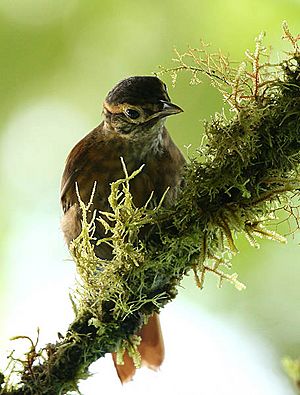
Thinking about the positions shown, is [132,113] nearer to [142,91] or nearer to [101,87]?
[142,91]

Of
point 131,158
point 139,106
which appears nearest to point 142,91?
point 139,106

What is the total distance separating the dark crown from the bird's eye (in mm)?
36

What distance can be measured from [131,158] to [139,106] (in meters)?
0.22

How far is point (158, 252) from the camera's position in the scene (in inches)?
87.6

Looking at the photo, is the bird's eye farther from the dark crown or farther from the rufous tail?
the rufous tail

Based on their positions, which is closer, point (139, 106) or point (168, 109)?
point (168, 109)

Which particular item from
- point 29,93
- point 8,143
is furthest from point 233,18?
point 8,143

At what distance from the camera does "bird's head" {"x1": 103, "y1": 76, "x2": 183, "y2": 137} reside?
119 inches

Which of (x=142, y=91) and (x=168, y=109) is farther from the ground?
(x=142, y=91)

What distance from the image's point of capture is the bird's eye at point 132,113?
3.14 meters

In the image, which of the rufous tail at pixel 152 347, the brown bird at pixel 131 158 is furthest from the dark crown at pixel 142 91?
the rufous tail at pixel 152 347

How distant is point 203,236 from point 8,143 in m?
4.29

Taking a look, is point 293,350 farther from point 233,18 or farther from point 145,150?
point 145,150

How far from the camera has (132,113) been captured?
316 centimetres
